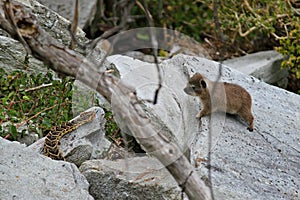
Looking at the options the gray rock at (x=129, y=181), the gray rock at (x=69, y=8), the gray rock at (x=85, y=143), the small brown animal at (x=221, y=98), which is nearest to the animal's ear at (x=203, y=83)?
the small brown animal at (x=221, y=98)

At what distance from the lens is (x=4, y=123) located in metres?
4.71

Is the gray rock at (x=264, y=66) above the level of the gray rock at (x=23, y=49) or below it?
below

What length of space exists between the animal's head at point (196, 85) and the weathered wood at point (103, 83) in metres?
1.81

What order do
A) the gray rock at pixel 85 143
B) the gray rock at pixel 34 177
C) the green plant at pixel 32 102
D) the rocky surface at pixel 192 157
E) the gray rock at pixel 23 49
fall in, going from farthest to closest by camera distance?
the gray rock at pixel 23 49 < the green plant at pixel 32 102 < the gray rock at pixel 85 143 < the rocky surface at pixel 192 157 < the gray rock at pixel 34 177

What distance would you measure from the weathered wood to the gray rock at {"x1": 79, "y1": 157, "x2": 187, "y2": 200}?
1.05 m

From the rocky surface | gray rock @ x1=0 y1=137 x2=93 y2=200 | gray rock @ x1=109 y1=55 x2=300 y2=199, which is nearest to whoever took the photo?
gray rock @ x1=0 y1=137 x2=93 y2=200

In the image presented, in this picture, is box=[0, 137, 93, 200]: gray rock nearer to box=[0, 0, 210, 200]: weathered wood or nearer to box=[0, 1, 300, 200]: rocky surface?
box=[0, 1, 300, 200]: rocky surface

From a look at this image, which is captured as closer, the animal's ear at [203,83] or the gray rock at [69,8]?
the animal's ear at [203,83]

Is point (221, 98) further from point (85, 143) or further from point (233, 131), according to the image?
point (85, 143)

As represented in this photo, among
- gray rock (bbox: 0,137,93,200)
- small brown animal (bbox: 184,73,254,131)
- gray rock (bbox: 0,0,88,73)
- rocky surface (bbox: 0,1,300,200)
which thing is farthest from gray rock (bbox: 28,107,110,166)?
gray rock (bbox: 0,0,88,73)

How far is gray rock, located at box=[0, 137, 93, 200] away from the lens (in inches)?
Answer: 133

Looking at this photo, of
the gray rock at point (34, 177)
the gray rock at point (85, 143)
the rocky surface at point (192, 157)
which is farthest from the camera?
the gray rock at point (85, 143)

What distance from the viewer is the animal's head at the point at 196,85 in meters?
4.39

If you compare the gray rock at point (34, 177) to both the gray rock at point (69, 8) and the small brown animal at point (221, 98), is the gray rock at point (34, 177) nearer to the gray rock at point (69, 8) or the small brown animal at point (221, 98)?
the small brown animal at point (221, 98)
